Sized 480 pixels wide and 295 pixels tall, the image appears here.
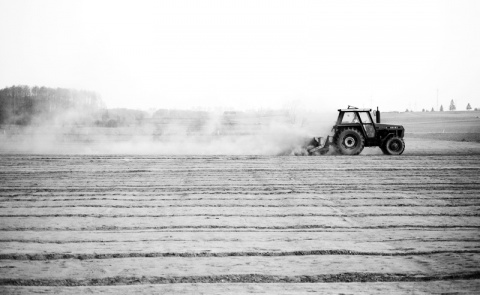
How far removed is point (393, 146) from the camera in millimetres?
17328

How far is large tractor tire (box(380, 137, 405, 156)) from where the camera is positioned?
56.3 ft

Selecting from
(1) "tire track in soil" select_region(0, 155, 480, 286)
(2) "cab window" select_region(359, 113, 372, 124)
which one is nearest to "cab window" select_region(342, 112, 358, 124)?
(2) "cab window" select_region(359, 113, 372, 124)

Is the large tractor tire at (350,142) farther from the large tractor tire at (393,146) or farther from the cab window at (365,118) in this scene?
the large tractor tire at (393,146)

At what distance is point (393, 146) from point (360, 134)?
1818mm

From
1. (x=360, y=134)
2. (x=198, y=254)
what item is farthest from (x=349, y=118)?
(x=198, y=254)

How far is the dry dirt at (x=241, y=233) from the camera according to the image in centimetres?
444

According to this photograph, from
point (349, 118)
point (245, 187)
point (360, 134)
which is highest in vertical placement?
point (349, 118)

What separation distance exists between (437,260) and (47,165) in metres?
14.2

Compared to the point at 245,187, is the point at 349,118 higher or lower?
higher

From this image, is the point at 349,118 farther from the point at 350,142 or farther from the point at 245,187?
the point at 245,187

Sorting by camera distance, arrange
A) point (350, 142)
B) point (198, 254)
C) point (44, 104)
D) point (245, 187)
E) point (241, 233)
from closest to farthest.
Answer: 1. point (198, 254)
2. point (241, 233)
3. point (245, 187)
4. point (350, 142)
5. point (44, 104)

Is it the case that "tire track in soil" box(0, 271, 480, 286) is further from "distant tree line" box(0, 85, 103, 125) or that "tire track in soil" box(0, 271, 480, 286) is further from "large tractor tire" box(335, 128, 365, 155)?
"distant tree line" box(0, 85, 103, 125)

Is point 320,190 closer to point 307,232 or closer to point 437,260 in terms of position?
point 307,232

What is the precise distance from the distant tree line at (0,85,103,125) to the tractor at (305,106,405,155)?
878 inches
